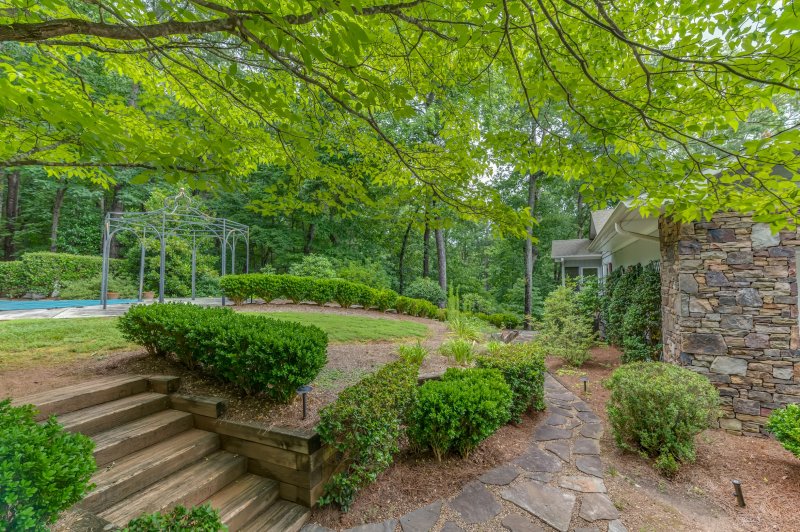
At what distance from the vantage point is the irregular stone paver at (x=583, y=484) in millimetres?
2660

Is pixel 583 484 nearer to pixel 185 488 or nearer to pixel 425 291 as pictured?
pixel 185 488

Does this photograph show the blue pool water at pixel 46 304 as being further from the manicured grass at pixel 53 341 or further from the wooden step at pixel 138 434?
the wooden step at pixel 138 434

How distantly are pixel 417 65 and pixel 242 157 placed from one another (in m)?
2.36

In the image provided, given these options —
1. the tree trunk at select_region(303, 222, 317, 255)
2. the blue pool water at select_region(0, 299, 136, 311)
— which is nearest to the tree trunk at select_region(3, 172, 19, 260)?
the blue pool water at select_region(0, 299, 136, 311)

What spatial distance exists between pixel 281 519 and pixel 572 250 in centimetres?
1260

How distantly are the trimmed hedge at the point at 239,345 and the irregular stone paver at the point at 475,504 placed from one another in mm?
1536

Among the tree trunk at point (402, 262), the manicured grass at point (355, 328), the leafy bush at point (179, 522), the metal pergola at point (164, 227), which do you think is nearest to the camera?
the leafy bush at point (179, 522)

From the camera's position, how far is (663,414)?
3.00 meters

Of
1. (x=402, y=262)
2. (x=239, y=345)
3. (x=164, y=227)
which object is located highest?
(x=164, y=227)

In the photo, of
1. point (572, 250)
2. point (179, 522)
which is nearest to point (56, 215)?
point (179, 522)

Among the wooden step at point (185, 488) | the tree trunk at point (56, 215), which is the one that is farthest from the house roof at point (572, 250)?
the tree trunk at point (56, 215)

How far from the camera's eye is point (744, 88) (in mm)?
2189

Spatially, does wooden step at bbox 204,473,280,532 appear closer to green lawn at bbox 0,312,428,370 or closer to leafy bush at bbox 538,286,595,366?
green lawn at bbox 0,312,428,370

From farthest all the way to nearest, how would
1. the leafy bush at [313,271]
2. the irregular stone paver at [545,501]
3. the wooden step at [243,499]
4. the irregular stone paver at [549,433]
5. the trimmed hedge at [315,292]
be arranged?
the leafy bush at [313,271], the trimmed hedge at [315,292], the irregular stone paver at [549,433], the irregular stone paver at [545,501], the wooden step at [243,499]
